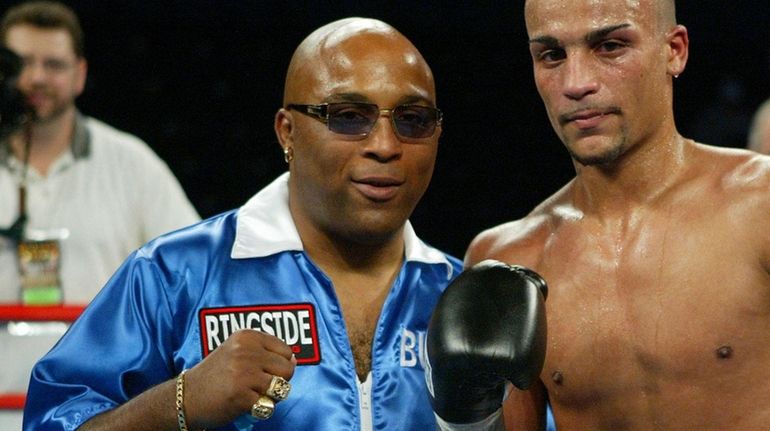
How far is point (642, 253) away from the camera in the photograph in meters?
2.01

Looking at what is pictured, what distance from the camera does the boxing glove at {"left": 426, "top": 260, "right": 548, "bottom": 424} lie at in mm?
1738

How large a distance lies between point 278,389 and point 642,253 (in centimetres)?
67

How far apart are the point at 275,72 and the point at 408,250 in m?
3.17

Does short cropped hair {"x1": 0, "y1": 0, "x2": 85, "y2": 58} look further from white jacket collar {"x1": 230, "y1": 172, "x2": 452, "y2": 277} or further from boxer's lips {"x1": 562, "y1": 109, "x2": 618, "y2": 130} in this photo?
boxer's lips {"x1": 562, "y1": 109, "x2": 618, "y2": 130}

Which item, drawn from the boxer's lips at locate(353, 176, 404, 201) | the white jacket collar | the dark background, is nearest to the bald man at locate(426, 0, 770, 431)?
the white jacket collar

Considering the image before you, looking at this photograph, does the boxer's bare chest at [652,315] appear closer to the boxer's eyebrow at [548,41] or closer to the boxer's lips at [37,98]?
the boxer's eyebrow at [548,41]

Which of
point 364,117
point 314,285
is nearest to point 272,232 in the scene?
point 314,285

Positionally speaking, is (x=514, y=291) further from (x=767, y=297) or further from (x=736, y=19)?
(x=736, y=19)

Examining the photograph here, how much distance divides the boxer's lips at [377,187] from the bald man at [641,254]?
295 millimetres

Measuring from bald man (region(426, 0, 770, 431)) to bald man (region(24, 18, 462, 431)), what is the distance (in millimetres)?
232

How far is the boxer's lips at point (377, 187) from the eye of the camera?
6.39ft

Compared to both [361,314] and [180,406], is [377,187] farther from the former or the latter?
[180,406]

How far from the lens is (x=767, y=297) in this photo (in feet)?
6.19

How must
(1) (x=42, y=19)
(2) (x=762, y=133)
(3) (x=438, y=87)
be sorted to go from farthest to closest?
1. (3) (x=438, y=87)
2. (2) (x=762, y=133)
3. (1) (x=42, y=19)
